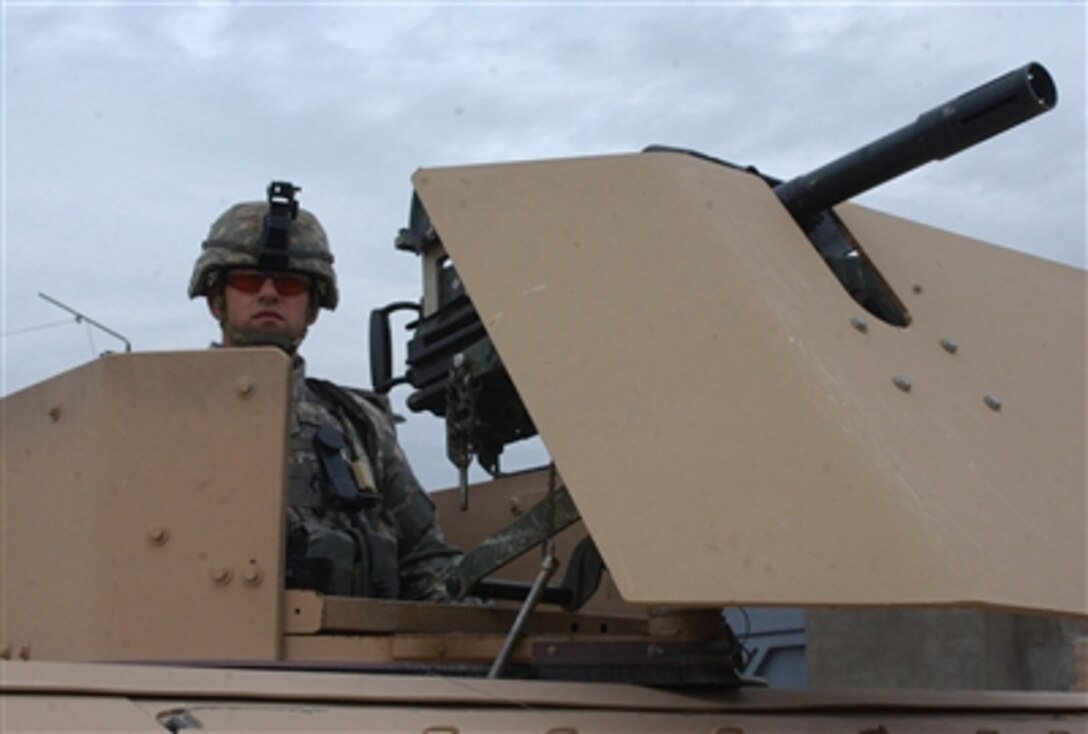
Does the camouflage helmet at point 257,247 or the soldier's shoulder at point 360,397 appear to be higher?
the camouflage helmet at point 257,247

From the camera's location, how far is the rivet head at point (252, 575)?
3.18 m

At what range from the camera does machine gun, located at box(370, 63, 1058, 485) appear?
10.3ft

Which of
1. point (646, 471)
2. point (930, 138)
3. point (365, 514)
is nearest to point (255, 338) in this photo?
point (365, 514)

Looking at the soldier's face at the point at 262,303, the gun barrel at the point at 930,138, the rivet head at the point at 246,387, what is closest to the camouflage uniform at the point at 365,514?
the soldier's face at the point at 262,303

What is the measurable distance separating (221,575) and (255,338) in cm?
123

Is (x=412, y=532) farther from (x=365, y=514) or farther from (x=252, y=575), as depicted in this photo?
(x=252, y=575)

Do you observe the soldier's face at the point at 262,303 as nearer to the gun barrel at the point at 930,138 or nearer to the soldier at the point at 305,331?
the soldier at the point at 305,331

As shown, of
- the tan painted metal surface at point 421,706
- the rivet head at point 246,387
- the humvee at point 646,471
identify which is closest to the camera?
the tan painted metal surface at point 421,706

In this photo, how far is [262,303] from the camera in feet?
14.2

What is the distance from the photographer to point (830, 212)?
11.4 ft

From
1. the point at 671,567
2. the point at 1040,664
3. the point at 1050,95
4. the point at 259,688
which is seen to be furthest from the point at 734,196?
the point at 1040,664

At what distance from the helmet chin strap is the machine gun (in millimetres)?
260

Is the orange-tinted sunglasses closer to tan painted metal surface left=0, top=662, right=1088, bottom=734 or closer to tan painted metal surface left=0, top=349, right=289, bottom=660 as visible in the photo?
tan painted metal surface left=0, top=349, right=289, bottom=660

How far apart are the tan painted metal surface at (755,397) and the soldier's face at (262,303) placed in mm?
1110
